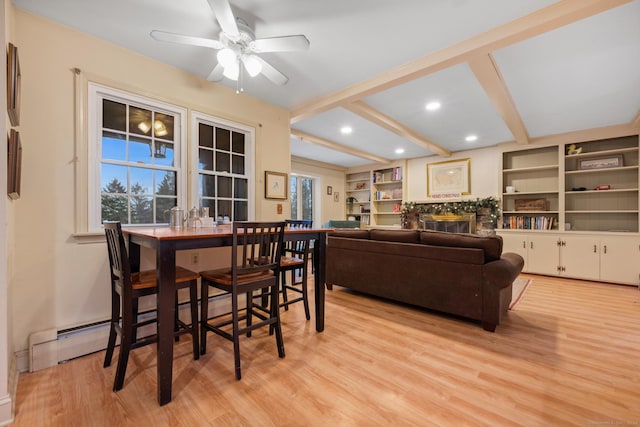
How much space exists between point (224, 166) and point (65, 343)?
199cm

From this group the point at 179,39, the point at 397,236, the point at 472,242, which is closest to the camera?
the point at 179,39

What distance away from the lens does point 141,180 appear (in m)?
2.52

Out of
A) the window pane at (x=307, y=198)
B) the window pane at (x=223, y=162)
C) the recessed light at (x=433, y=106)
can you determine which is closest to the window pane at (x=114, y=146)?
the window pane at (x=223, y=162)

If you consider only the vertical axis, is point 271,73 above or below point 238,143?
above

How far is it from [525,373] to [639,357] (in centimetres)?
98

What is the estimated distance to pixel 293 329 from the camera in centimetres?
250

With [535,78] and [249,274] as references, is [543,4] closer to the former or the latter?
[535,78]

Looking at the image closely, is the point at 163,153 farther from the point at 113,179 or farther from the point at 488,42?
the point at 488,42

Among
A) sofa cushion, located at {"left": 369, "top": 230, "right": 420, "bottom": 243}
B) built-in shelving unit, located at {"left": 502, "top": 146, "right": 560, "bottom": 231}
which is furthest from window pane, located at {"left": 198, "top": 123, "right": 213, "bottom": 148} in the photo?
built-in shelving unit, located at {"left": 502, "top": 146, "right": 560, "bottom": 231}

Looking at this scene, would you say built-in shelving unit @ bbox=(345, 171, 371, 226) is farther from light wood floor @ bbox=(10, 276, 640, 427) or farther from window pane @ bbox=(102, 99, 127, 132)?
window pane @ bbox=(102, 99, 127, 132)

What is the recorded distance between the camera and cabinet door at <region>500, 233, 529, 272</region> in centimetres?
482

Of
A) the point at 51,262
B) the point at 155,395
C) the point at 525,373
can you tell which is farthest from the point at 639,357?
the point at 51,262

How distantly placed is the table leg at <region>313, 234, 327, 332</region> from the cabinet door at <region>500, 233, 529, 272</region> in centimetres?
395

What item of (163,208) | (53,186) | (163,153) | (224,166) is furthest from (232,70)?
(53,186)
